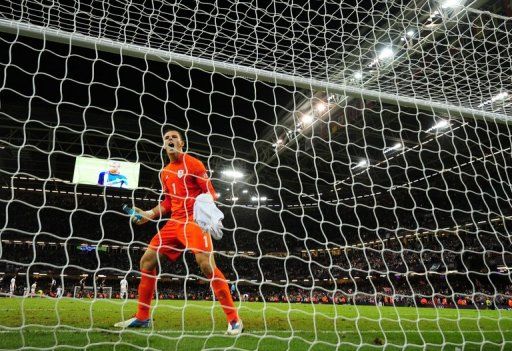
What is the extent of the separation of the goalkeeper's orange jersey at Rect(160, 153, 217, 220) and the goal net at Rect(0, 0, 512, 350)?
0.18m

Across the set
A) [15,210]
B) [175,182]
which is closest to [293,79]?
[175,182]

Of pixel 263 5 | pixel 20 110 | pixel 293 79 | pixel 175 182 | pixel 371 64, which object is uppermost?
pixel 20 110

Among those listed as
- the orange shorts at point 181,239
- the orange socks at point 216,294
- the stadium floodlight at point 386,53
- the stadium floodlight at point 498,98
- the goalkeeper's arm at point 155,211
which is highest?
the stadium floodlight at point 386,53

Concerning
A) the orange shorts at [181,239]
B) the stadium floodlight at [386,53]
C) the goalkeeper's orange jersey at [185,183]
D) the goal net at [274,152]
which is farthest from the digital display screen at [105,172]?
the orange shorts at [181,239]

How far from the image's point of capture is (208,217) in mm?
2977

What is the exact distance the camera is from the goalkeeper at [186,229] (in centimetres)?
298

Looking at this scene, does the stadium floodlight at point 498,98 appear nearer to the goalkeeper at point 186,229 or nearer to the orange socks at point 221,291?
the goalkeeper at point 186,229

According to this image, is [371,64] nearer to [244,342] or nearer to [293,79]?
[293,79]

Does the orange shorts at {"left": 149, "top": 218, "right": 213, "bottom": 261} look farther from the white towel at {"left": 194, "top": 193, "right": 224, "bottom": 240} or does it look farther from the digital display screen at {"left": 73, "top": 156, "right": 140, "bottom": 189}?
the digital display screen at {"left": 73, "top": 156, "right": 140, "bottom": 189}

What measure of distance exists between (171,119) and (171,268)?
17.6m

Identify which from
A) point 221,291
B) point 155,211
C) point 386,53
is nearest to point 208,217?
point 221,291

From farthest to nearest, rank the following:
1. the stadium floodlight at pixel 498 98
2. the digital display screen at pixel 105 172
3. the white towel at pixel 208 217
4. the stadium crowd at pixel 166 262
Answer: the stadium crowd at pixel 166 262 → the digital display screen at pixel 105 172 → the stadium floodlight at pixel 498 98 → the white towel at pixel 208 217

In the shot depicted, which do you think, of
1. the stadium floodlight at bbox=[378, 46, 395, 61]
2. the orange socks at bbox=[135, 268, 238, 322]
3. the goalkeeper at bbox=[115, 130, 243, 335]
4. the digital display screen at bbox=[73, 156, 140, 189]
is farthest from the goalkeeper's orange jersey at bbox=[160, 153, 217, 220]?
the digital display screen at bbox=[73, 156, 140, 189]

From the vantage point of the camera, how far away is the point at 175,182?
11.1 ft
